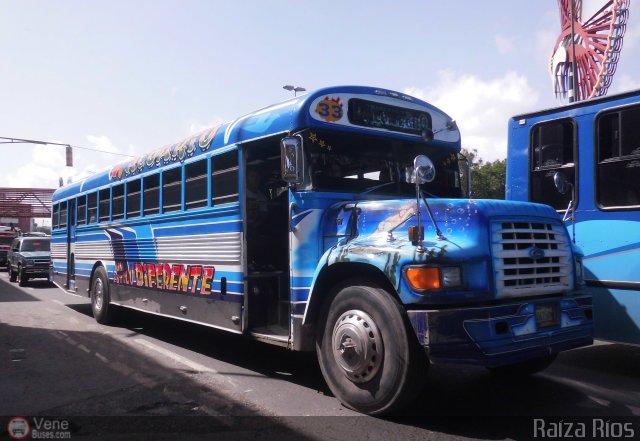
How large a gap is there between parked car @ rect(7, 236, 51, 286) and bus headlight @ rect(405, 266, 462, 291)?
17064 millimetres

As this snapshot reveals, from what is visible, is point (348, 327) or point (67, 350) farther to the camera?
point (67, 350)

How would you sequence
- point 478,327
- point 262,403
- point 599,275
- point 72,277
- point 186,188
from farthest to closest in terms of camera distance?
point 72,277
point 186,188
point 599,275
point 262,403
point 478,327

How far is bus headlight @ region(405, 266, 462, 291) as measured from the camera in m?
4.05

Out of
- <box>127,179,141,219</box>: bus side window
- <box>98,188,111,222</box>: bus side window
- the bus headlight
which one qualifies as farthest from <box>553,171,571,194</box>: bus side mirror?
<box>98,188,111,222</box>: bus side window

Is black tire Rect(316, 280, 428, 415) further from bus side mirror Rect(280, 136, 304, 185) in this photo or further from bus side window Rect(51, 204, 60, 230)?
bus side window Rect(51, 204, 60, 230)

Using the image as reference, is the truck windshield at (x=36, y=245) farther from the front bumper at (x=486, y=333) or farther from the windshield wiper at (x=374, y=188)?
the front bumper at (x=486, y=333)

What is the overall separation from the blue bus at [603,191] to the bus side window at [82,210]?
8866 mm

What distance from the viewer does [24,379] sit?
598 centimetres

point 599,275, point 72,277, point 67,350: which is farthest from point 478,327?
point 72,277

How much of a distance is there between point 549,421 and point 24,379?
5.43 m

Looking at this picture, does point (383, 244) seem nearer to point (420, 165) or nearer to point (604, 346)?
point (420, 165)

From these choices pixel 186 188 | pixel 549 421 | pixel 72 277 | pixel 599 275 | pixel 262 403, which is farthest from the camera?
pixel 72 277

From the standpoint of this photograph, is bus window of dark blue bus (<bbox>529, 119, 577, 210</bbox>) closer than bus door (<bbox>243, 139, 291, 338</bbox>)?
No

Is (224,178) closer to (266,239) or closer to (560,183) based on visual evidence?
(266,239)
